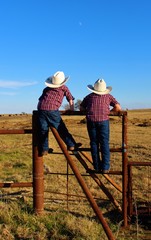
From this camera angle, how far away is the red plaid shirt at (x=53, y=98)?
5770 millimetres

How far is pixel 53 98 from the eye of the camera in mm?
5816

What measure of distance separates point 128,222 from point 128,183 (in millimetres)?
618

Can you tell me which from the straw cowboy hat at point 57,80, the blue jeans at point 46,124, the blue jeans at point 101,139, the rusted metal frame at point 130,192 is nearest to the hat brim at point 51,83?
the straw cowboy hat at point 57,80

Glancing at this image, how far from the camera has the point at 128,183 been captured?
19.8 ft

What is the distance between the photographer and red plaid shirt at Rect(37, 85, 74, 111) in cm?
577

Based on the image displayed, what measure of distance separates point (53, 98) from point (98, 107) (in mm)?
676

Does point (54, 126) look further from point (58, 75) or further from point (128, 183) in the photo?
point (128, 183)

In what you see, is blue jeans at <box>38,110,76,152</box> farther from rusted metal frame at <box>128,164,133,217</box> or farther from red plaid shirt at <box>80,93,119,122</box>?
rusted metal frame at <box>128,164,133,217</box>

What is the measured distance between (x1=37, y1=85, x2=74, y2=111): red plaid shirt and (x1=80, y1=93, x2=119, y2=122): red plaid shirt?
0.99ft

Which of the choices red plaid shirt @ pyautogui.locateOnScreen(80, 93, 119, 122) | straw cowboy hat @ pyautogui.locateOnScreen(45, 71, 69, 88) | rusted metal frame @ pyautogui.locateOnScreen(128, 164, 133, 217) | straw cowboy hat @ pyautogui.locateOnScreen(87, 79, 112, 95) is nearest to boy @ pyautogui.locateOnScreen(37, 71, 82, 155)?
straw cowboy hat @ pyautogui.locateOnScreen(45, 71, 69, 88)

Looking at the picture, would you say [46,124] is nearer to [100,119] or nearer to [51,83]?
[51,83]

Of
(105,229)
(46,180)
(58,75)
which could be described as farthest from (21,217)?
(46,180)

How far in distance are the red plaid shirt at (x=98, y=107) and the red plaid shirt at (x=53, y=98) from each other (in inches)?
11.9

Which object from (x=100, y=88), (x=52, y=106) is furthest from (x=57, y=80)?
(x=100, y=88)
